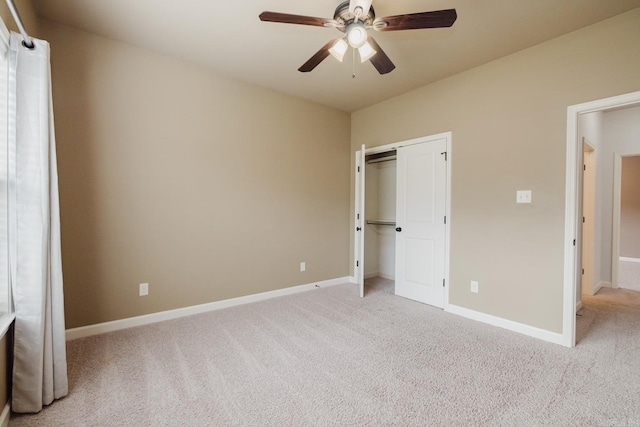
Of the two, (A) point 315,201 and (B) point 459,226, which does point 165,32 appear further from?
(B) point 459,226

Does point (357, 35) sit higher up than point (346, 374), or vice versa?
point (357, 35)

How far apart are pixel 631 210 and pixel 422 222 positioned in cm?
635

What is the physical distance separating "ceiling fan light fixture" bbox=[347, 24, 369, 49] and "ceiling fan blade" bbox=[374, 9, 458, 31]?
9cm

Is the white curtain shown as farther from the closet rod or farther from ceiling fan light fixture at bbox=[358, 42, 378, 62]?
the closet rod

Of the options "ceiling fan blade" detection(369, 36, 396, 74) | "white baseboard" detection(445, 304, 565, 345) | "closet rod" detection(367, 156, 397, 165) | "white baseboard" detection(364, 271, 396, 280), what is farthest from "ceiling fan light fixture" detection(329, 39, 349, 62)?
"white baseboard" detection(364, 271, 396, 280)

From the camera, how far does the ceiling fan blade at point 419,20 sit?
168 centimetres

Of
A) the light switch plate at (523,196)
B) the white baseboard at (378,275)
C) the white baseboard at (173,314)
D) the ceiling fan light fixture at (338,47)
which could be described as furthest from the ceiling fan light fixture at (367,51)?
the white baseboard at (378,275)

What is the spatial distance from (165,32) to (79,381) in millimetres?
2877

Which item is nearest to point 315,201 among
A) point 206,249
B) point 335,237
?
point 335,237

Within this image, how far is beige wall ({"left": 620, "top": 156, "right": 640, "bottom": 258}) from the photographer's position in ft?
20.3

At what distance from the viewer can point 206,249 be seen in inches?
126

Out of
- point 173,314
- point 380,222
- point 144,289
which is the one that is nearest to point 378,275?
point 380,222

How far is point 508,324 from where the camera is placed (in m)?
2.81

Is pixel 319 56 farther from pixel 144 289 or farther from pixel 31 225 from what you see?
pixel 144 289
